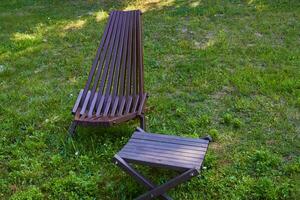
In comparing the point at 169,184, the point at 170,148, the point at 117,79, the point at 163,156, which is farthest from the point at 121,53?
the point at 169,184

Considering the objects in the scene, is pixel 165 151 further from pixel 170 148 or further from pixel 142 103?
pixel 142 103

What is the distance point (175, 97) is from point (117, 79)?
42.6 inches

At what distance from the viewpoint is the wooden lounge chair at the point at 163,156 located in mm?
3848

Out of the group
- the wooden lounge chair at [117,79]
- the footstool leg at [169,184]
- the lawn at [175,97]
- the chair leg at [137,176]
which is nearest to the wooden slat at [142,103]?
the wooden lounge chair at [117,79]

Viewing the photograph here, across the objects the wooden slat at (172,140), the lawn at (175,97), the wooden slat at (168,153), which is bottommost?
the lawn at (175,97)

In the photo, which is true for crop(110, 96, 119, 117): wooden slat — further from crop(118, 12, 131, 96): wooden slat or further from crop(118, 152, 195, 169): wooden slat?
crop(118, 152, 195, 169): wooden slat

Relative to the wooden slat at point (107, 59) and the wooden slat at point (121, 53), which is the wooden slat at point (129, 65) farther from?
the wooden slat at point (107, 59)

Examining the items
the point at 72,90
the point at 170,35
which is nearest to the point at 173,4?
the point at 170,35

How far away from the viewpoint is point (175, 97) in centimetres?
617

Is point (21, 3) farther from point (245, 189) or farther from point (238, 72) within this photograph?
point (245, 189)

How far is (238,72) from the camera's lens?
6684mm

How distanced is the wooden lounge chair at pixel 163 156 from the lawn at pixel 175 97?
12.9 inches

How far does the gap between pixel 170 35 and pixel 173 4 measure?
220 centimetres

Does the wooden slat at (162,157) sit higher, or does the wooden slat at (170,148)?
the wooden slat at (162,157)
